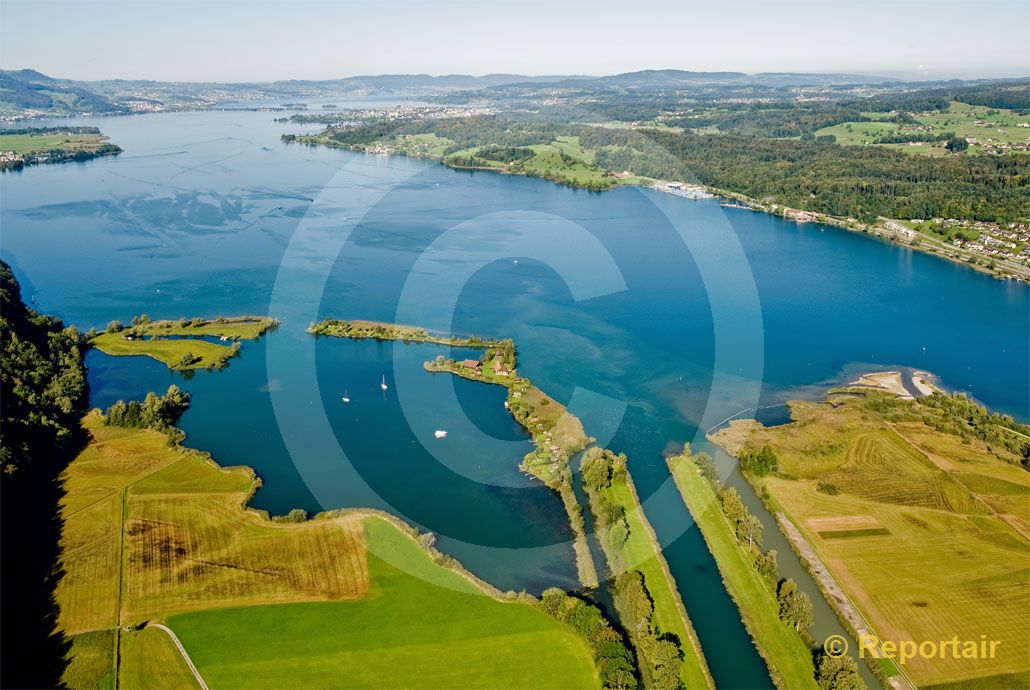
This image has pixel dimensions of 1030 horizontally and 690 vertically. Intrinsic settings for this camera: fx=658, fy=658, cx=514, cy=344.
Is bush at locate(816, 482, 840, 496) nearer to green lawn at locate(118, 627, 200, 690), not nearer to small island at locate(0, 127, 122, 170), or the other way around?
green lawn at locate(118, 627, 200, 690)

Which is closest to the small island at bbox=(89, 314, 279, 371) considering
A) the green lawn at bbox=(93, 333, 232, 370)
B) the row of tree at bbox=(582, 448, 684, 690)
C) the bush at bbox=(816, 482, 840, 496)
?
the green lawn at bbox=(93, 333, 232, 370)

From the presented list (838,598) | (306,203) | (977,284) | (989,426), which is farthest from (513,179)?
(838,598)

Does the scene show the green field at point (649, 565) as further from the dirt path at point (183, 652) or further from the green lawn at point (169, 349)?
the green lawn at point (169, 349)

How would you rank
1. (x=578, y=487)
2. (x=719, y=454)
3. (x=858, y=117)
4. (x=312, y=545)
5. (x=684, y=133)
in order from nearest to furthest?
(x=312, y=545) → (x=578, y=487) → (x=719, y=454) → (x=684, y=133) → (x=858, y=117)

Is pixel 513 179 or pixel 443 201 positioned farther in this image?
pixel 513 179

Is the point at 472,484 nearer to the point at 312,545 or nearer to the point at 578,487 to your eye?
the point at 578,487

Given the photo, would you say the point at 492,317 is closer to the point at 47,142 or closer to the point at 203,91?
the point at 47,142

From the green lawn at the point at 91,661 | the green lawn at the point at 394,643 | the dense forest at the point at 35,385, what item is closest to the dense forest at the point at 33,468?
the dense forest at the point at 35,385
